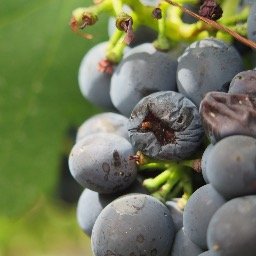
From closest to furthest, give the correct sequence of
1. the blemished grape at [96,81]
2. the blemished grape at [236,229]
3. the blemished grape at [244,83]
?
the blemished grape at [236,229] → the blemished grape at [244,83] → the blemished grape at [96,81]

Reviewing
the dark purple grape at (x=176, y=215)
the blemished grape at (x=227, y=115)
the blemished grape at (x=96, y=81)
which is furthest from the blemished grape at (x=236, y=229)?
the blemished grape at (x=96, y=81)

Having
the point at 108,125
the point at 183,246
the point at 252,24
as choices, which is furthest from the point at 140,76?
the point at 183,246

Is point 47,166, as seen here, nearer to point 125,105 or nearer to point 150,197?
point 125,105

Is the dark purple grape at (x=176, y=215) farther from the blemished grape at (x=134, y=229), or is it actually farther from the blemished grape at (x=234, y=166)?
the blemished grape at (x=234, y=166)

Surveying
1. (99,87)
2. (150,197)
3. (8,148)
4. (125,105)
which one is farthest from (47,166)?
(150,197)

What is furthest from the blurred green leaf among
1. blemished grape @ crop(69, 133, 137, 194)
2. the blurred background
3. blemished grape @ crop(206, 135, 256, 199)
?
blemished grape @ crop(206, 135, 256, 199)

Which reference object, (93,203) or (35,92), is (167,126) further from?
(35,92)
